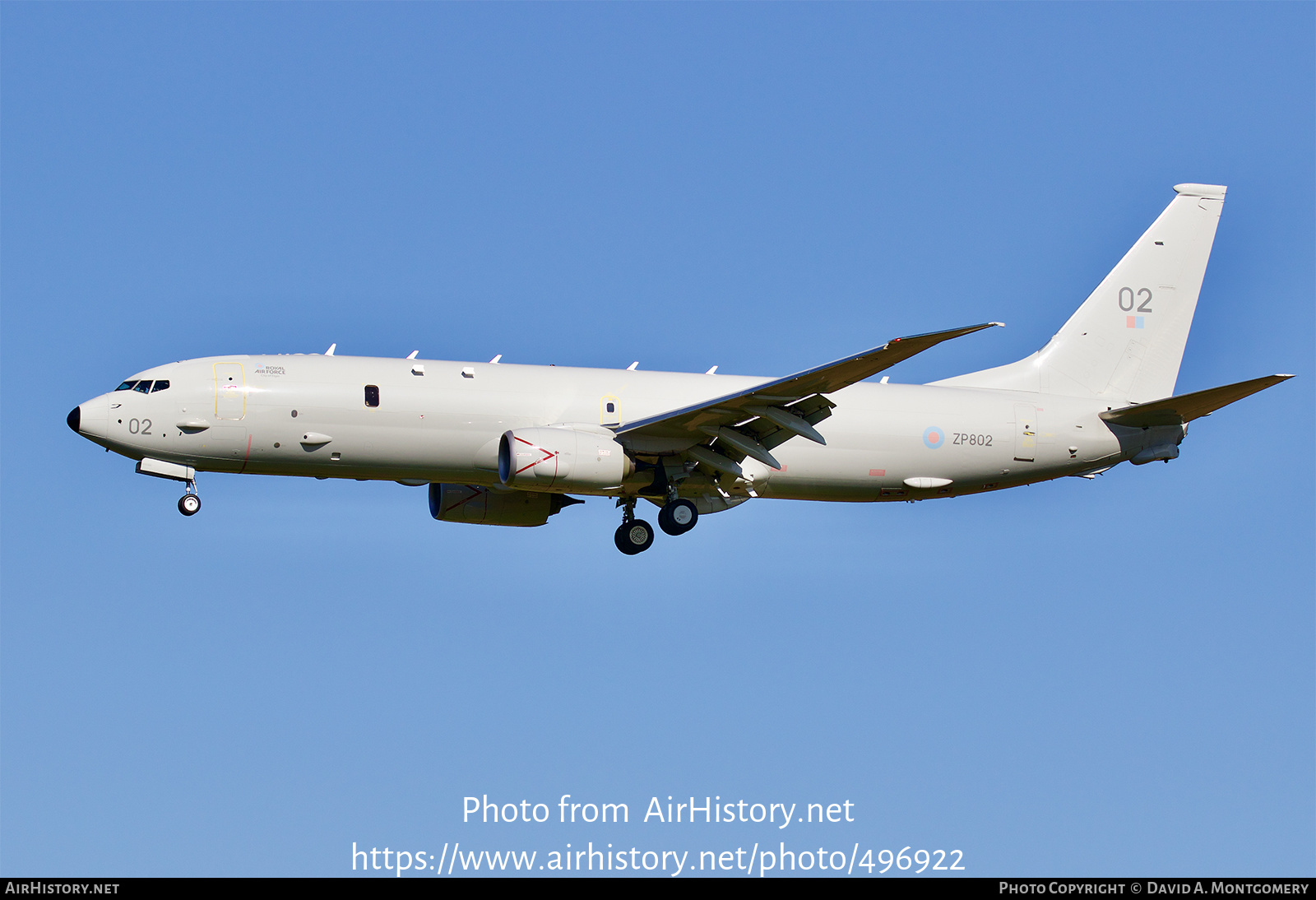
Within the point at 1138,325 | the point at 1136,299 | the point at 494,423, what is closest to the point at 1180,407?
the point at 1138,325

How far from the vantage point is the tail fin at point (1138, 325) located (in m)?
40.4

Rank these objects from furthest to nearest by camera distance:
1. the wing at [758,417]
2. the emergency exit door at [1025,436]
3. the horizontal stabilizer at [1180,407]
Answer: the emergency exit door at [1025,436] → the horizontal stabilizer at [1180,407] → the wing at [758,417]

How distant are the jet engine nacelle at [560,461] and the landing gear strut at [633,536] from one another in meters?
2.78

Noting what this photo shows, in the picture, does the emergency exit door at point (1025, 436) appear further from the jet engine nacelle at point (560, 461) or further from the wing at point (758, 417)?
the jet engine nacelle at point (560, 461)

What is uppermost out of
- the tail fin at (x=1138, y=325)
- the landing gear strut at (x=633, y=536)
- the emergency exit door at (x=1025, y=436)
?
the tail fin at (x=1138, y=325)

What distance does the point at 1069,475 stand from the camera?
39219 mm

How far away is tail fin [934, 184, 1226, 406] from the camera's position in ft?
133

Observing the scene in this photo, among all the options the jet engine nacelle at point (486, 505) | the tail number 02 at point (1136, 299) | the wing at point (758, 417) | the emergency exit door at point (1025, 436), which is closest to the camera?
the wing at point (758, 417)

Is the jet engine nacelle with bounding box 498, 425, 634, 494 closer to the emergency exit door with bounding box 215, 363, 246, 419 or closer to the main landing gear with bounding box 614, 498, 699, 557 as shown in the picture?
the main landing gear with bounding box 614, 498, 699, 557

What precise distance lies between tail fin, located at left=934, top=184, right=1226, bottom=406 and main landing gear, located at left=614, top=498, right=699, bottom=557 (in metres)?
8.16

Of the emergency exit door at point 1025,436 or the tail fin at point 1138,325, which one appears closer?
the emergency exit door at point 1025,436

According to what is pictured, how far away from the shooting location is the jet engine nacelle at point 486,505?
128ft

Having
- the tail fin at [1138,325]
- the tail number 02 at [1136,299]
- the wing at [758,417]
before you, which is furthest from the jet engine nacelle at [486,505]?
the tail number 02 at [1136,299]

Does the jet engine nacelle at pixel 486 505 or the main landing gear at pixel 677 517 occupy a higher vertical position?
the jet engine nacelle at pixel 486 505
